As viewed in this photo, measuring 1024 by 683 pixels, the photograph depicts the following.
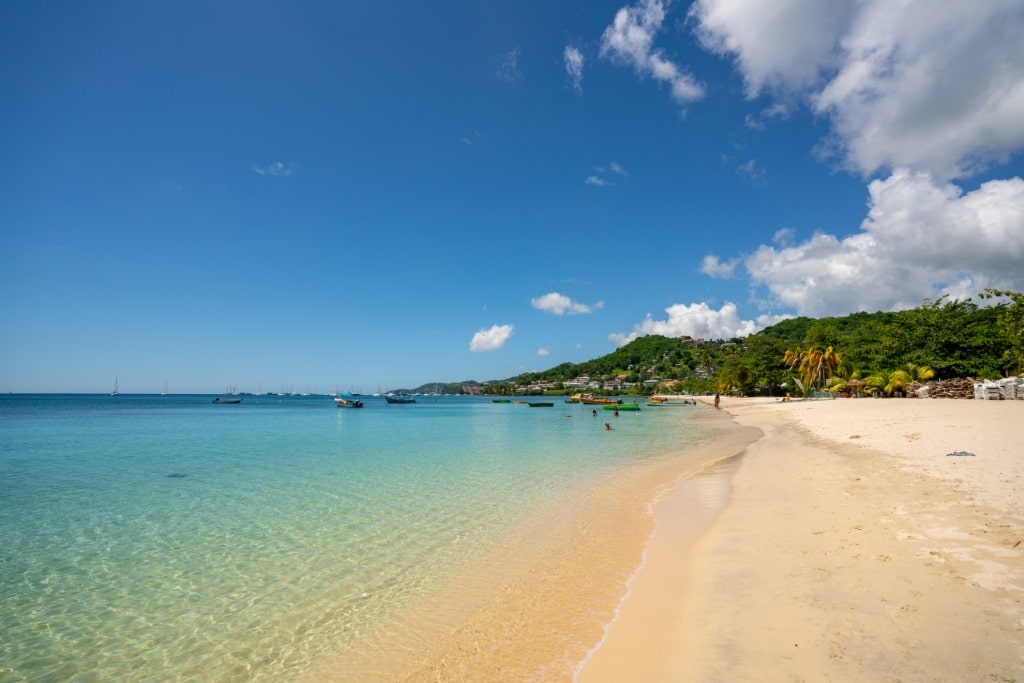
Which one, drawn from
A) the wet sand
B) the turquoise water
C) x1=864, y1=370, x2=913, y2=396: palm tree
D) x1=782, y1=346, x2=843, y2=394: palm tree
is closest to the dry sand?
the wet sand

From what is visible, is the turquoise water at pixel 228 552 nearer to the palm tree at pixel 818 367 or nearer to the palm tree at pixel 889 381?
the palm tree at pixel 889 381

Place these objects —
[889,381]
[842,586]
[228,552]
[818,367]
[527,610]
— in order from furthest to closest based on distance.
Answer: [818,367]
[889,381]
[228,552]
[527,610]
[842,586]

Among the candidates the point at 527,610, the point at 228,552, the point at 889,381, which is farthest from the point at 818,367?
the point at 228,552

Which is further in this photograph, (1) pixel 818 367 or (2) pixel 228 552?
(1) pixel 818 367

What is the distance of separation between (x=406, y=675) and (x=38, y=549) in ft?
30.2

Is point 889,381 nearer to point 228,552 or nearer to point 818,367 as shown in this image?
point 818,367

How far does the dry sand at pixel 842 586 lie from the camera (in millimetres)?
4371

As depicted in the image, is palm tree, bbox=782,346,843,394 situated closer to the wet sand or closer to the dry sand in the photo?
the dry sand

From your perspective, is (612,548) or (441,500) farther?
(441,500)

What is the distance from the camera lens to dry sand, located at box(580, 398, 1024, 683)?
437cm

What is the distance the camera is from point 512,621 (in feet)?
20.6

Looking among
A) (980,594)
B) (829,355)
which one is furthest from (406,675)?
(829,355)

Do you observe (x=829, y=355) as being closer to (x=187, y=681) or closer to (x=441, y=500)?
(x=441, y=500)

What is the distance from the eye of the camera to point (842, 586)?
236 inches
